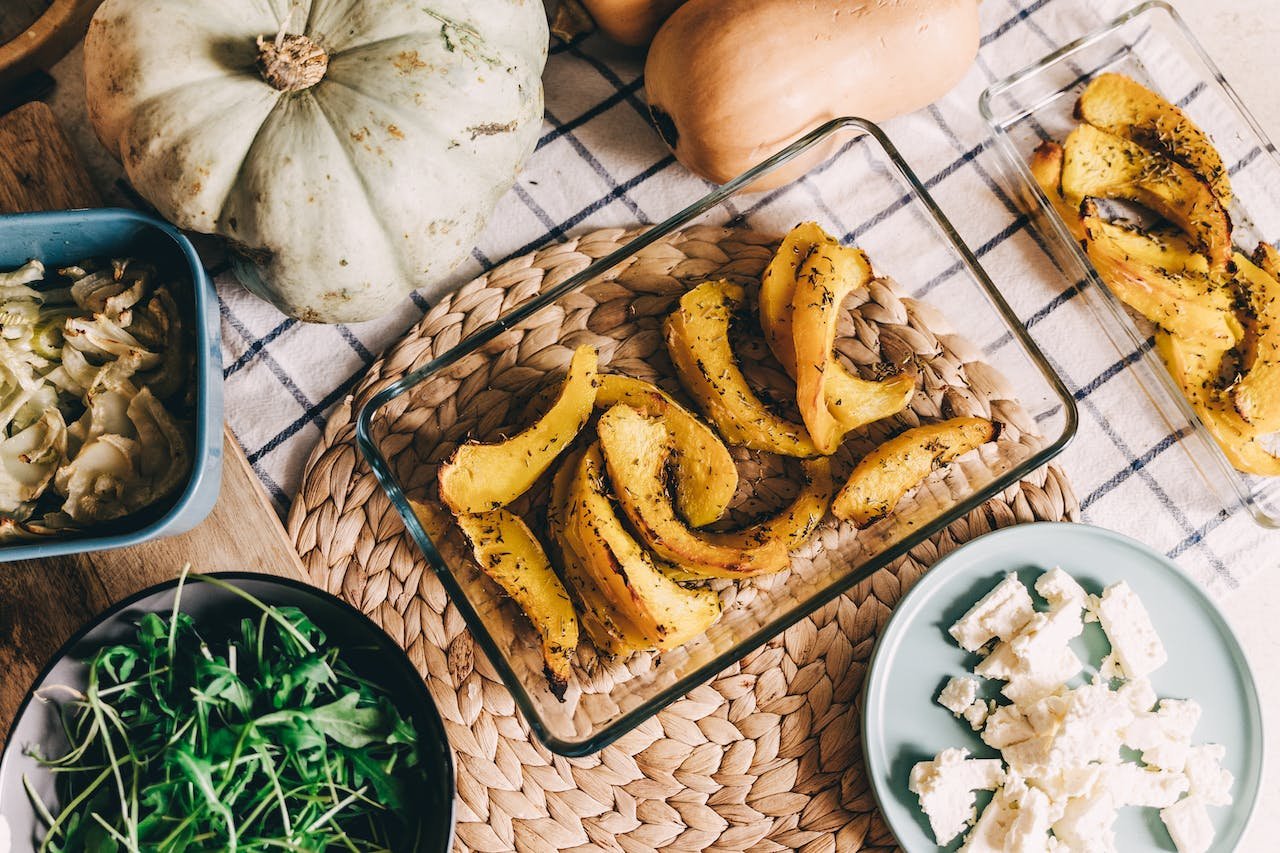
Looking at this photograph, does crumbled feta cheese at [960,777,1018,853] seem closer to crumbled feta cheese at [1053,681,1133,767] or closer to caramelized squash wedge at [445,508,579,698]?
crumbled feta cheese at [1053,681,1133,767]

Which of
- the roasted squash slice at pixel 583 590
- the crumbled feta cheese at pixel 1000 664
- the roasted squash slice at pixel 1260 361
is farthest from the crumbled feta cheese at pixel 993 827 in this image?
the roasted squash slice at pixel 1260 361

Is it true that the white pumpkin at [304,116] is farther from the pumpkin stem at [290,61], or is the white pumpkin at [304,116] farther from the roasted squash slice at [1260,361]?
the roasted squash slice at [1260,361]

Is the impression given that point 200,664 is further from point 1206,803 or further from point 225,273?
point 1206,803

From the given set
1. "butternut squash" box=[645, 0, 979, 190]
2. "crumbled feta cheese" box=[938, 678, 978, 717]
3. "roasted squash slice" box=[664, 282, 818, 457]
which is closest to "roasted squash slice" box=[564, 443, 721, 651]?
"roasted squash slice" box=[664, 282, 818, 457]

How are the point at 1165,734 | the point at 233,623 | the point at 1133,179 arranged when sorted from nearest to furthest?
the point at 233,623 → the point at 1165,734 → the point at 1133,179

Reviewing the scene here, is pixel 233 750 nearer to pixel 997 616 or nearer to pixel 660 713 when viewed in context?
pixel 660 713

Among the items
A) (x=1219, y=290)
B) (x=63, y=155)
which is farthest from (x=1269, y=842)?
(x=63, y=155)

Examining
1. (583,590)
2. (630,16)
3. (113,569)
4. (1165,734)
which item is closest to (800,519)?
(583,590)
